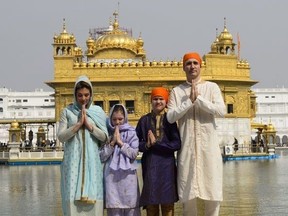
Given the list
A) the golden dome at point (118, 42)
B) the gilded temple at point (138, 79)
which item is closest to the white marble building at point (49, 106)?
the golden dome at point (118, 42)

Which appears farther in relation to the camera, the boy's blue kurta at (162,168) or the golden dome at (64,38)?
the golden dome at (64,38)

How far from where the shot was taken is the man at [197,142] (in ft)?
19.4

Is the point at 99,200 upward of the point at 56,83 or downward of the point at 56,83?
downward

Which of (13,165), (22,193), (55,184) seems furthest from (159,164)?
(13,165)

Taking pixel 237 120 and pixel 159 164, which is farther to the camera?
pixel 237 120

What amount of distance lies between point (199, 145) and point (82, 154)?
96cm

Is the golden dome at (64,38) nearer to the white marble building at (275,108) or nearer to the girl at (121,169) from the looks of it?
the girl at (121,169)

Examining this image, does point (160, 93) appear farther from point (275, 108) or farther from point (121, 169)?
point (275, 108)

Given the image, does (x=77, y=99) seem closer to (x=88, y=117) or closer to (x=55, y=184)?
(x=88, y=117)

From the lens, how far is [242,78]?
38.2m

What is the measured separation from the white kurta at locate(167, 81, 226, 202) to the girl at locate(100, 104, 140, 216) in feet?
1.28

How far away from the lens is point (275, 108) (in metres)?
97.1

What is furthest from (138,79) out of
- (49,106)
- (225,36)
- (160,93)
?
(49,106)

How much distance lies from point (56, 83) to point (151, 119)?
3085 centimetres
